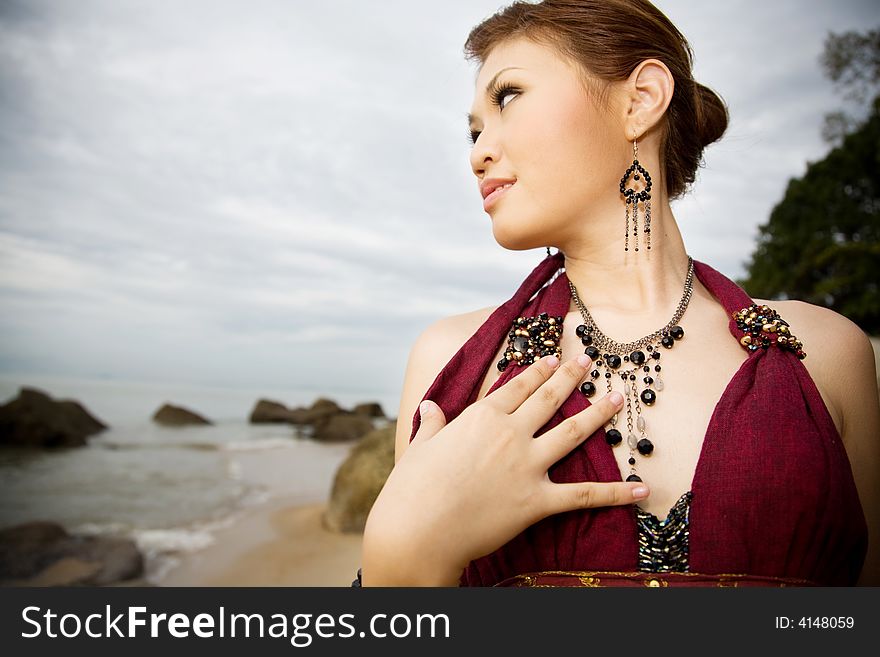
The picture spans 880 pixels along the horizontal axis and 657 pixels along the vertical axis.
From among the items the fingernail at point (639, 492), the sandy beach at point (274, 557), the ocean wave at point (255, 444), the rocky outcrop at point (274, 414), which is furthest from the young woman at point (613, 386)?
the rocky outcrop at point (274, 414)

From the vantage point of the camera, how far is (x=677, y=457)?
1.38 metres

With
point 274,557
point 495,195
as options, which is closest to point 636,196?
point 495,195

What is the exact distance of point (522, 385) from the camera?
1.37 m

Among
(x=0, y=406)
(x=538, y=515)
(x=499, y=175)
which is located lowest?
(x=538, y=515)

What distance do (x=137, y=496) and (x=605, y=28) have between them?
6.62m

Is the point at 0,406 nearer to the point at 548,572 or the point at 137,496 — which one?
the point at 137,496

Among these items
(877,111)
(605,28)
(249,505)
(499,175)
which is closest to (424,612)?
(499,175)

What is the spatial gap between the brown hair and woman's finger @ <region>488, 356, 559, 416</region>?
809 mm

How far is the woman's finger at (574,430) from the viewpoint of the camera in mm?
1260

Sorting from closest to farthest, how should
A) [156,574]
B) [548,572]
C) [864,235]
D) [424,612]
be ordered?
1. [424,612]
2. [548,572]
3. [156,574]
4. [864,235]

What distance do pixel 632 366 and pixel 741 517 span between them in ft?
1.39

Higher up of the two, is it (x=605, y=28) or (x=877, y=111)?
(x=877, y=111)

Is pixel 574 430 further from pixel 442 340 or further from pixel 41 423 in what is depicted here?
pixel 41 423

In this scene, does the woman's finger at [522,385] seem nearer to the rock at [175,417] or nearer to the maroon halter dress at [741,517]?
the maroon halter dress at [741,517]
